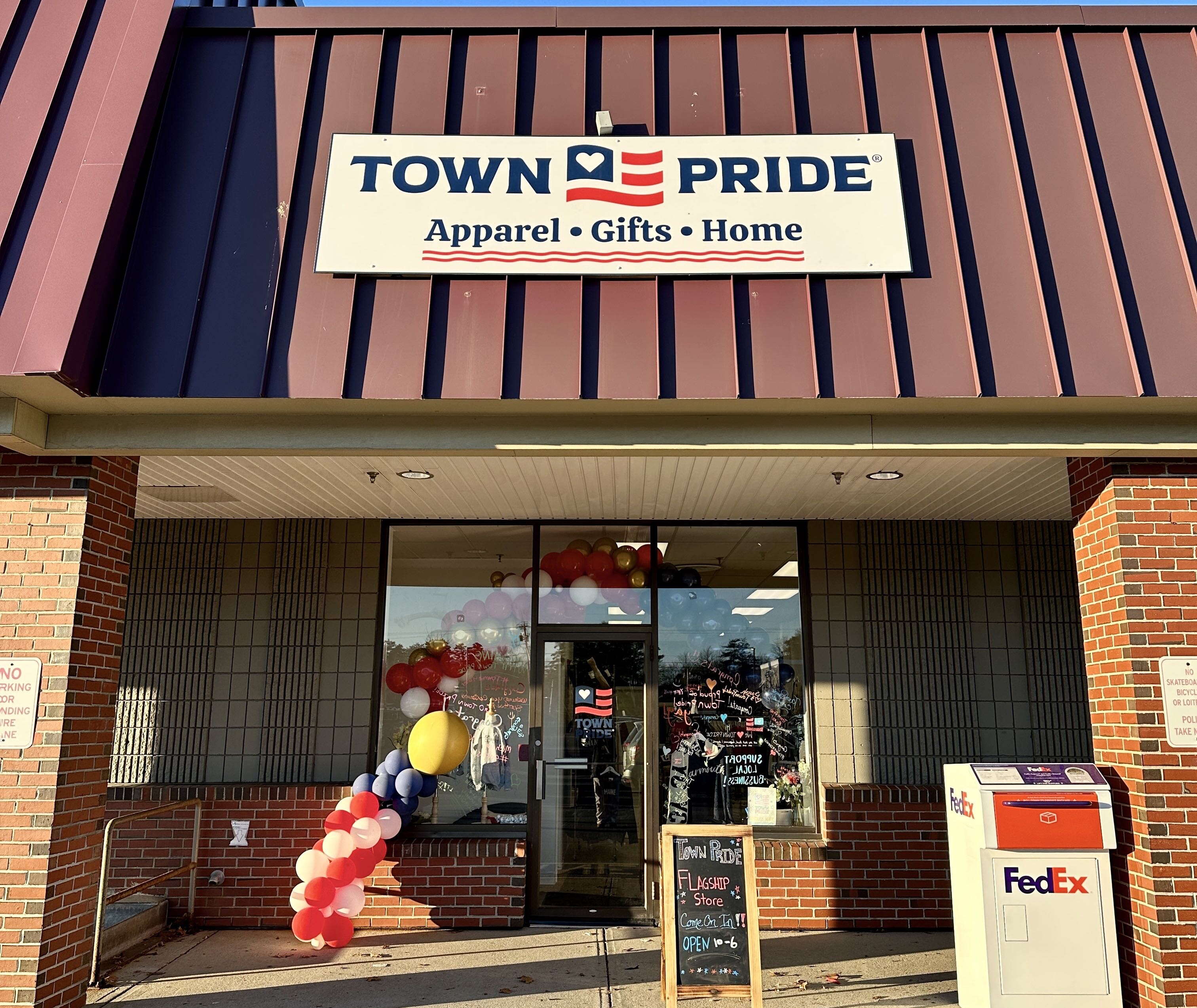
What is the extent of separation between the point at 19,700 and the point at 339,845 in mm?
2657

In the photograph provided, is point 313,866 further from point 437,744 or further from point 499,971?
point 499,971

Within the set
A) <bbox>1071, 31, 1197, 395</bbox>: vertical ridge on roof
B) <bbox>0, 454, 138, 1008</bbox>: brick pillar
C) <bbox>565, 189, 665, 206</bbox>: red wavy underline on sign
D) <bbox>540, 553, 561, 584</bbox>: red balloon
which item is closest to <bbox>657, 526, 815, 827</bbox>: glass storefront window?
<bbox>540, 553, 561, 584</bbox>: red balloon

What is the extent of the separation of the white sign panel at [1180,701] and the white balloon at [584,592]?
4609 millimetres

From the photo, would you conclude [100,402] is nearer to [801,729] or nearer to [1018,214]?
[1018,214]

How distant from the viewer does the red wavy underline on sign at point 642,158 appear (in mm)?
5789

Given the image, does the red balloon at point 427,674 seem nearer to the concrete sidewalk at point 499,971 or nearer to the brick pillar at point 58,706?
the concrete sidewalk at point 499,971

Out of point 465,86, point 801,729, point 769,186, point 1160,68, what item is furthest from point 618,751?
point 1160,68

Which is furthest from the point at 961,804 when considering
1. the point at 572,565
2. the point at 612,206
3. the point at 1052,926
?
the point at 612,206

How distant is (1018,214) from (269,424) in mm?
4690

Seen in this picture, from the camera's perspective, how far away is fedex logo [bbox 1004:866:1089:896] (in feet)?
17.3

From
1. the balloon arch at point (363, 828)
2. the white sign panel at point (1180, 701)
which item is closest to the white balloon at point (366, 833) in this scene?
the balloon arch at point (363, 828)

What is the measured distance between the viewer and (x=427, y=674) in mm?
8352

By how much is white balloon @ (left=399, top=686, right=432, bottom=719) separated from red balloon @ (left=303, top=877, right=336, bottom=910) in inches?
65.4

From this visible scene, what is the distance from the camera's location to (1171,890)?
16.5 ft
